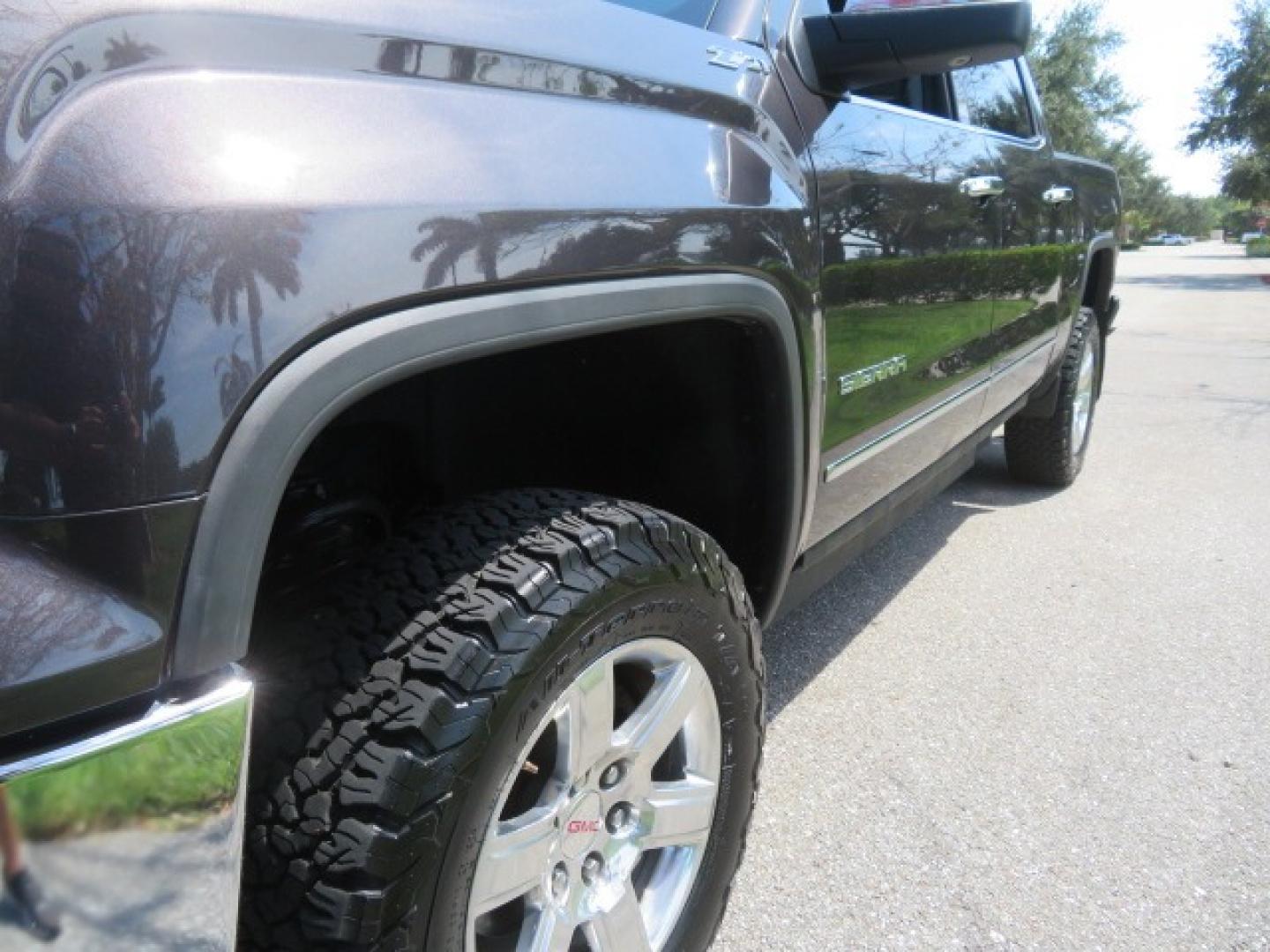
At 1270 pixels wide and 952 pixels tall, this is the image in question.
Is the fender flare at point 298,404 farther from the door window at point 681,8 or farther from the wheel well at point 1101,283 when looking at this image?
the wheel well at point 1101,283

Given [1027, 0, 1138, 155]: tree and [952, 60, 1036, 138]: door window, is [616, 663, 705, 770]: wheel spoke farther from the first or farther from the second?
[1027, 0, 1138, 155]: tree

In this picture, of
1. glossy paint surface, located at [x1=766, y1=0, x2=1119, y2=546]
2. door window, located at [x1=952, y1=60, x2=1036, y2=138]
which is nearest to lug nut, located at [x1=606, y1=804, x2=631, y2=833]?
glossy paint surface, located at [x1=766, y1=0, x2=1119, y2=546]

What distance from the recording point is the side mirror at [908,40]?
180cm

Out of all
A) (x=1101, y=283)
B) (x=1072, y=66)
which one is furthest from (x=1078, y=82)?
(x=1101, y=283)

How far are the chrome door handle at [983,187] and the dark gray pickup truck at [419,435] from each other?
461mm

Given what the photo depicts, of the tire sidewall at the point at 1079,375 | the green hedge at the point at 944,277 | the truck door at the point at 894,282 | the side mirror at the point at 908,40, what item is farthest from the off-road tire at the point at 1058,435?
the side mirror at the point at 908,40

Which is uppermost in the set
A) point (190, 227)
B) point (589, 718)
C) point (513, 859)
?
point (190, 227)

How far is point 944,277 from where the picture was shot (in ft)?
8.08

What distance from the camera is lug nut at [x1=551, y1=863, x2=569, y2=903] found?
4.59 feet

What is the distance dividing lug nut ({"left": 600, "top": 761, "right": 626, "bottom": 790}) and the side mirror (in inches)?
50.4

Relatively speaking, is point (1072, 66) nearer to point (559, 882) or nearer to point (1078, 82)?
point (1078, 82)

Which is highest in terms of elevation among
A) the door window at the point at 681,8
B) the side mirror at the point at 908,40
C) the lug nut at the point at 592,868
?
the door window at the point at 681,8

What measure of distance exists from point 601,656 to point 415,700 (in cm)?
29

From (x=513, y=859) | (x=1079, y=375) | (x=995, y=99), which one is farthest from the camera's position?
(x=1079, y=375)
